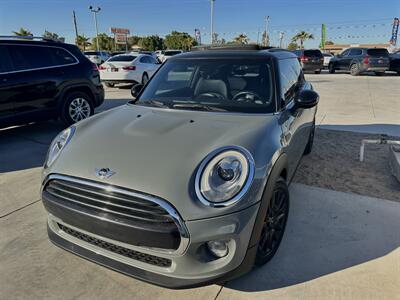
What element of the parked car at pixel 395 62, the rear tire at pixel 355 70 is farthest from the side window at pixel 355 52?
the parked car at pixel 395 62

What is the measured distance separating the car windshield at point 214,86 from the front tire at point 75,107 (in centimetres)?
345

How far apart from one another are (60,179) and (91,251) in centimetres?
53

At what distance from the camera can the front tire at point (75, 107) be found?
6.31 m

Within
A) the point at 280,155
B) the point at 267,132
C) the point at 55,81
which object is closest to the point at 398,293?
the point at 280,155

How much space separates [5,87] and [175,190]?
484 cm

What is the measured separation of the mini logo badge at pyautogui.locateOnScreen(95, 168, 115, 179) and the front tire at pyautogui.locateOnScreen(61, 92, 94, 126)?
4.75 metres

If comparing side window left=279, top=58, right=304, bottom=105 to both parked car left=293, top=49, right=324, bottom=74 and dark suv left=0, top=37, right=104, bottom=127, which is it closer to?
dark suv left=0, top=37, right=104, bottom=127

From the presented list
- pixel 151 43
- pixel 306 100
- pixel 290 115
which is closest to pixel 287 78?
pixel 306 100

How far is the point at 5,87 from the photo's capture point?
532cm

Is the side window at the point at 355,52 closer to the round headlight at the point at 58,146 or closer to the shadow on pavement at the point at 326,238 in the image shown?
the shadow on pavement at the point at 326,238

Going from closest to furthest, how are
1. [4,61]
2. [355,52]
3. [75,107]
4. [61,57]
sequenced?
[4,61], [61,57], [75,107], [355,52]

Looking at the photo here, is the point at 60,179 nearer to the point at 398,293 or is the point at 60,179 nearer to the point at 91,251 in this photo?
the point at 91,251

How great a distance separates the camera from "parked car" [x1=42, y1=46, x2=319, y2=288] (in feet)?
6.01

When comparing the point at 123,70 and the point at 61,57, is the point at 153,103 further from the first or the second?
the point at 123,70
